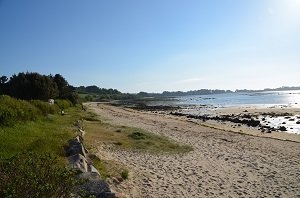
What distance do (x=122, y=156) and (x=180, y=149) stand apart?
4.53m

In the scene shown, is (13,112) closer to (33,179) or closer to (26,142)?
(26,142)

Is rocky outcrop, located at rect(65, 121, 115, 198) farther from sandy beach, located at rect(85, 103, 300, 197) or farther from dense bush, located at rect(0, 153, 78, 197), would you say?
sandy beach, located at rect(85, 103, 300, 197)

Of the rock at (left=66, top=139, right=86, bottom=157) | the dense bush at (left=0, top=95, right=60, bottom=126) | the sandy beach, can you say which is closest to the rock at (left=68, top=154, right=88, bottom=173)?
the rock at (left=66, top=139, right=86, bottom=157)

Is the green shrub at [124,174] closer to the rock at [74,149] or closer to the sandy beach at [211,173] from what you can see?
the sandy beach at [211,173]

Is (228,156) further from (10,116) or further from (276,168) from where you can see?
(10,116)

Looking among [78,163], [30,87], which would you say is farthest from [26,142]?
[30,87]

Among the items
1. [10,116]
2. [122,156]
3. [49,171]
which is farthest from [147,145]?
[49,171]

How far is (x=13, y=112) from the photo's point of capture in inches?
656

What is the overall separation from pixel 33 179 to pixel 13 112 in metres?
11.6

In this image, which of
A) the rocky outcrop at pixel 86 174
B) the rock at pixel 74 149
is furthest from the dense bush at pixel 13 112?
the rock at pixel 74 149

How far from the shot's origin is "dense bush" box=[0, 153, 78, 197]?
590 cm

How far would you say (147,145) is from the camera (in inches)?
793

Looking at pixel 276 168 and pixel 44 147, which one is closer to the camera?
pixel 44 147

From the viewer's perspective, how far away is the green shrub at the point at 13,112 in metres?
15.4
